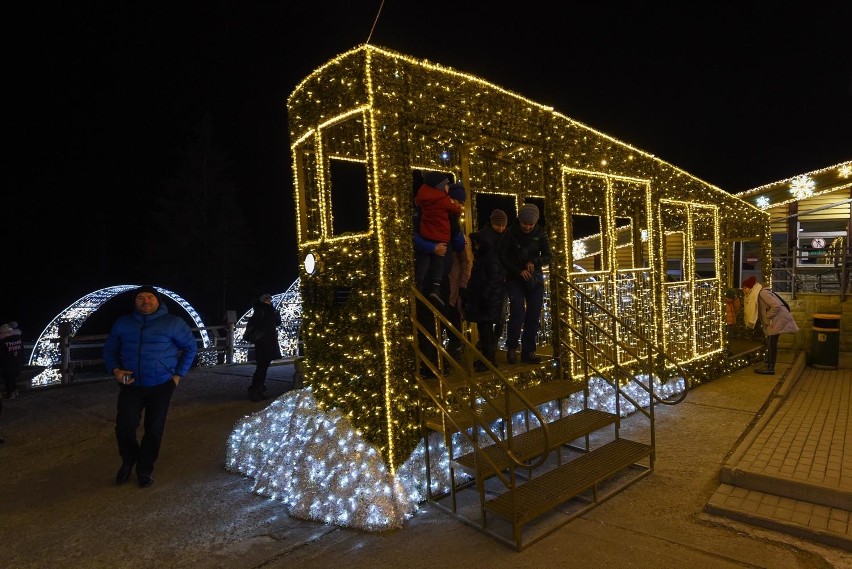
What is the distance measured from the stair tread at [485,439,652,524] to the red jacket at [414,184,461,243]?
228 centimetres

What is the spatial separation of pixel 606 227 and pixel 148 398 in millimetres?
6081

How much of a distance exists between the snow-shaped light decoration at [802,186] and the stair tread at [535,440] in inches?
592

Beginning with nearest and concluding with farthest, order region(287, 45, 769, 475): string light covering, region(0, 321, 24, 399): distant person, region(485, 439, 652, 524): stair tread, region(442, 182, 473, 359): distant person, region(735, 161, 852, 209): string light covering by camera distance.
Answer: region(485, 439, 652, 524): stair tread < region(287, 45, 769, 475): string light covering < region(442, 182, 473, 359): distant person < region(0, 321, 24, 399): distant person < region(735, 161, 852, 209): string light covering

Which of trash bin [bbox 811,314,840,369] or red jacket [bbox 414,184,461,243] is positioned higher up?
red jacket [bbox 414,184,461,243]

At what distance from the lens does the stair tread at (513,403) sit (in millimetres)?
4199

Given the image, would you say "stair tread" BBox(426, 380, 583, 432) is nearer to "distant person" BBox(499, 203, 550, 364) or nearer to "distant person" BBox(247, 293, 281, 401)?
"distant person" BBox(499, 203, 550, 364)

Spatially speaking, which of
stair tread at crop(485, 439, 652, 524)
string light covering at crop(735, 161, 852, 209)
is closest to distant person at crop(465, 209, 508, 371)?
stair tread at crop(485, 439, 652, 524)

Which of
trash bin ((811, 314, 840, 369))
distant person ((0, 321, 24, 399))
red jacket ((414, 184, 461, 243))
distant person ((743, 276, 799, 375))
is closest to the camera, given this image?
red jacket ((414, 184, 461, 243))

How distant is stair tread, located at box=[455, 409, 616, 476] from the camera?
383 centimetres

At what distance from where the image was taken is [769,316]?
9.27 m

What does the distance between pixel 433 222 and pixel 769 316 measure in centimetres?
760

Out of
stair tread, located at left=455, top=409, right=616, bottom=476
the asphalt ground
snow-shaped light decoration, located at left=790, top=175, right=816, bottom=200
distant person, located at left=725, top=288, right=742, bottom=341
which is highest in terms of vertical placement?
snow-shaped light decoration, located at left=790, top=175, right=816, bottom=200

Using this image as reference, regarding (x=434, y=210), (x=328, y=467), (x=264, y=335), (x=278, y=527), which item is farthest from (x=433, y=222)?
(x=264, y=335)

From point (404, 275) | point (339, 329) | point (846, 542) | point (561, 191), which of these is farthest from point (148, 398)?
point (846, 542)
